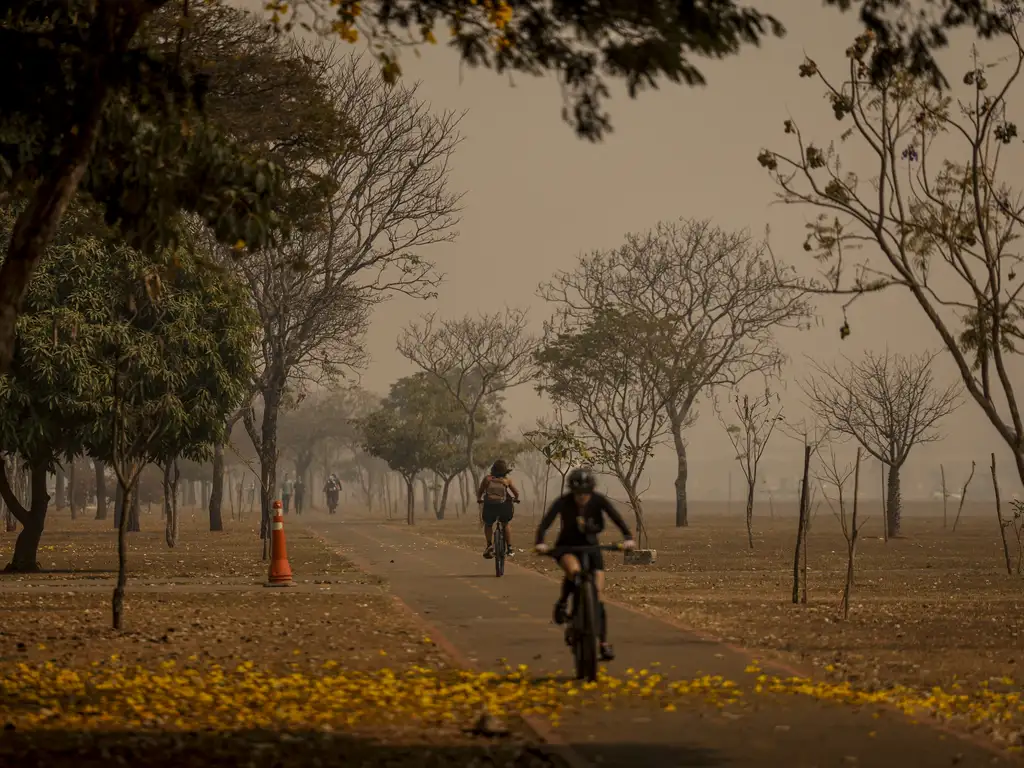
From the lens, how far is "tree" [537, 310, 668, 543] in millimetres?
37688

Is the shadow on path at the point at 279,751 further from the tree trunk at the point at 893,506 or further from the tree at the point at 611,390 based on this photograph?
the tree trunk at the point at 893,506

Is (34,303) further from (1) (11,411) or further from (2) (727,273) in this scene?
(2) (727,273)

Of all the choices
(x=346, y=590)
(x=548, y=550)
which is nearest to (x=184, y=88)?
(x=548, y=550)

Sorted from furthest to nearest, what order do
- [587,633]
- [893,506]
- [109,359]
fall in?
[893,506], [109,359], [587,633]

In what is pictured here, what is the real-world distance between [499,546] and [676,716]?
47.3ft

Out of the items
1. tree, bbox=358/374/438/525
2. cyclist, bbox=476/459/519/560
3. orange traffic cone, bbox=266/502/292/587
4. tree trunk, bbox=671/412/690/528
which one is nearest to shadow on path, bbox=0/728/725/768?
orange traffic cone, bbox=266/502/292/587

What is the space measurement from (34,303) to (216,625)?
10.7 meters

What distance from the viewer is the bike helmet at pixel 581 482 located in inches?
493

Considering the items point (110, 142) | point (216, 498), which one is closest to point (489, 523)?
point (110, 142)

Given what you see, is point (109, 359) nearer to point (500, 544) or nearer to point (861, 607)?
point (500, 544)

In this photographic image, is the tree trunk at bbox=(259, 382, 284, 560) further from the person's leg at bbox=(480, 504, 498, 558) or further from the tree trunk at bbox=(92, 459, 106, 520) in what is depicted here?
the tree trunk at bbox=(92, 459, 106, 520)

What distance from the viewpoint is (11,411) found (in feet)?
86.0

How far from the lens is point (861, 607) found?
69.5ft

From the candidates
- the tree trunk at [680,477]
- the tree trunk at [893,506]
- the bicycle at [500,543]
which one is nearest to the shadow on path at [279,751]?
the bicycle at [500,543]
